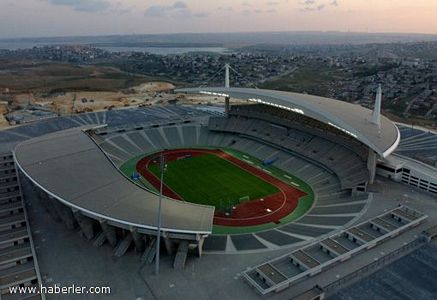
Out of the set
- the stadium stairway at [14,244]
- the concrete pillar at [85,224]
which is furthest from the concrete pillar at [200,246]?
the stadium stairway at [14,244]

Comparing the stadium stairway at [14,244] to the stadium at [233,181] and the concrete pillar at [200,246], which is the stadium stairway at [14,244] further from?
the concrete pillar at [200,246]

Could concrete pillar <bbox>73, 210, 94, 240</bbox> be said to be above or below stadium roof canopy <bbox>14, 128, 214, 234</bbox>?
below

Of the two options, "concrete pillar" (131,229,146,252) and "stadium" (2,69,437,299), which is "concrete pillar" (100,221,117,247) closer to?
"stadium" (2,69,437,299)

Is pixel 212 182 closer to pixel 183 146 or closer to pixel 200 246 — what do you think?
pixel 183 146

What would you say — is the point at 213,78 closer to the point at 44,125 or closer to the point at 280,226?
the point at 44,125

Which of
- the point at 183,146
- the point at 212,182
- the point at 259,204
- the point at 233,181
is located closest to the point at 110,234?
the point at 259,204

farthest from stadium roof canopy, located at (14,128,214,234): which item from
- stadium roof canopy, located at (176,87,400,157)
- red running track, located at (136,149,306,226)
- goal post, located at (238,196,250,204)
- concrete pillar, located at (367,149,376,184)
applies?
concrete pillar, located at (367,149,376,184)
